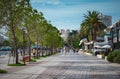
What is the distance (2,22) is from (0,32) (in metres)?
1.79

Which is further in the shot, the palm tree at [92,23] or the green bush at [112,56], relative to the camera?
the palm tree at [92,23]

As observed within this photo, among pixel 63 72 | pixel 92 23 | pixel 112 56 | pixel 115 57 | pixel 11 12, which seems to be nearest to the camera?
pixel 63 72

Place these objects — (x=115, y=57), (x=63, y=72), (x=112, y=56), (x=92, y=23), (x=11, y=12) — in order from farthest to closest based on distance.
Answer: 1. (x=92, y=23)
2. (x=112, y=56)
3. (x=115, y=57)
4. (x=11, y=12)
5. (x=63, y=72)

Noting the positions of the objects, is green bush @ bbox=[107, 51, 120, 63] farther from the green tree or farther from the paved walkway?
the green tree

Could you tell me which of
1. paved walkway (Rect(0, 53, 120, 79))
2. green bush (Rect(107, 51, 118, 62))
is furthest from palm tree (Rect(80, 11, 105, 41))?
paved walkway (Rect(0, 53, 120, 79))

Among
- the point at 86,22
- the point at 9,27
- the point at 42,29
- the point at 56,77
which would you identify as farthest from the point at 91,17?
the point at 56,77

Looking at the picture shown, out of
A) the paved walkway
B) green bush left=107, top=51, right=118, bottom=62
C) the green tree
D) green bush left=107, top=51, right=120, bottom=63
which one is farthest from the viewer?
green bush left=107, top=51, right=118, bottom=62

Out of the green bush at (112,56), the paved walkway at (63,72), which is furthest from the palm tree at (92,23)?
the paved walkway at (63,72)

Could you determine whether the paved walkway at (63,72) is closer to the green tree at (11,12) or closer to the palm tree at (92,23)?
the green tree at (11,12)

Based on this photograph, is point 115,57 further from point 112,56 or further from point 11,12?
point 11,12

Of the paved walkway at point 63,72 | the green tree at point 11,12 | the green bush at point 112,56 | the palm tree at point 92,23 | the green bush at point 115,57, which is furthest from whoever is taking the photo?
the palm tree at point 92,23

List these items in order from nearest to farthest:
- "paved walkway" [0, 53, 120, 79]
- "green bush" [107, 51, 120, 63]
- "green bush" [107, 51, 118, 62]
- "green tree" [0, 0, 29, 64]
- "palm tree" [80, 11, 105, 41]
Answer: "paved walkway" [0, 53, 120, 79], "green tree" [0, 0, 29, 64], "green bush" [107, 51, 120, 63], "green bush" [107, 51, 118, 62], "palm tree" [80, 11, 105, 41]

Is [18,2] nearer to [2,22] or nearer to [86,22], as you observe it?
[2,22]

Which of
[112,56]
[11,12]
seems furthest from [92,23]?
[11,12]
